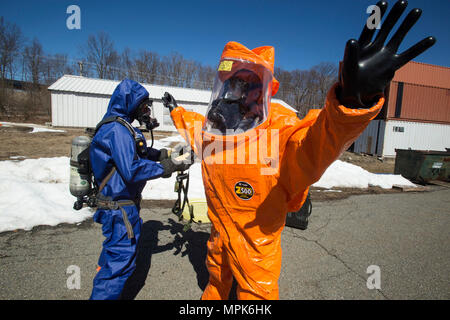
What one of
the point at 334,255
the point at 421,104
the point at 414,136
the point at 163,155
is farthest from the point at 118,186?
the point at 421,104

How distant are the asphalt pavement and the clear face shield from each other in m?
2.05

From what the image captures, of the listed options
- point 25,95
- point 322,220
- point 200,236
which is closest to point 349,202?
point 322,220

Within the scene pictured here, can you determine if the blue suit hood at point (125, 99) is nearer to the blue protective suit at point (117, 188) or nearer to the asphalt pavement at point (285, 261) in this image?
the blue protective suit at point (117, 188)

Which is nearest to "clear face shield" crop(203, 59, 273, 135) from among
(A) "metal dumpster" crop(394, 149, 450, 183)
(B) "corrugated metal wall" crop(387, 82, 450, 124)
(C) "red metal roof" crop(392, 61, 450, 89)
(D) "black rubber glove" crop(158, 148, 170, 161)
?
(D) "black rubber glove" crop(158, 148, 170, 161)

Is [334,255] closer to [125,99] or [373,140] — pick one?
[125,99]

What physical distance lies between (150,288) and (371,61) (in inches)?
Answer: 117

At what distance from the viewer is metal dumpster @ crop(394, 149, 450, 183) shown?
9.28m

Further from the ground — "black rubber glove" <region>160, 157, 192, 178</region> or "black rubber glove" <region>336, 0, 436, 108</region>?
"black rubber glove" <region>336, 0, 436, 108</region>

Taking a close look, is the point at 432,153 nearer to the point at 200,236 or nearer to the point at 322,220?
the point at 322,220

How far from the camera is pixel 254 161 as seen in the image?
1.55 m

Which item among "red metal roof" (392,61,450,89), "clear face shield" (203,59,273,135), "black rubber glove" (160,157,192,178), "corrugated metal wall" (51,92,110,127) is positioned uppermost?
"red metal roof" (392,61,450,89)

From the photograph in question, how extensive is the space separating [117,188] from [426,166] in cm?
1127

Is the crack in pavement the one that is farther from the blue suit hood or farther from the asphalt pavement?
the blue suit hood
